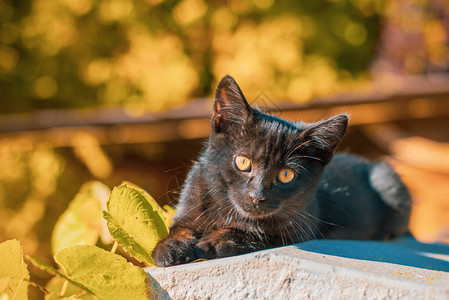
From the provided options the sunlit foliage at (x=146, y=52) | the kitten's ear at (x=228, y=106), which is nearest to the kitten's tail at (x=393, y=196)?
the kitten's ear at (x=228, y=106)

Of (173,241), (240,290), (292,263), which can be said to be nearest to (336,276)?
(292,263)

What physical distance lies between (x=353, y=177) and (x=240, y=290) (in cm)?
133

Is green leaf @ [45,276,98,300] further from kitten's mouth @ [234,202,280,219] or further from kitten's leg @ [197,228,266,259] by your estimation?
kitten's mouth @ [234,202,280,219]

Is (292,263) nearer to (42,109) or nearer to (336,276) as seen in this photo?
(336,276)

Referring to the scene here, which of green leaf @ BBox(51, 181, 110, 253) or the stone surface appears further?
green leaf @ BBox(51, 181, 110, 253)

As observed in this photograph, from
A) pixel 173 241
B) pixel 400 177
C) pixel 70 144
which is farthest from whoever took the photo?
pixel 70 144

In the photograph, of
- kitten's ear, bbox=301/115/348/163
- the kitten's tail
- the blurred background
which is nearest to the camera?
kitten's ear, bbox=301/115/348/163

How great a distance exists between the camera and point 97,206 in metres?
1.25

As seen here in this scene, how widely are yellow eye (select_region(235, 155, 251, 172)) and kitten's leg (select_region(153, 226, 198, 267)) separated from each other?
26 cm

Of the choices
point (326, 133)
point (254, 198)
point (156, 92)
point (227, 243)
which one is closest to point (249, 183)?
point (254, 198)

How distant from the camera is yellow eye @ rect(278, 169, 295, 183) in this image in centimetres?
140

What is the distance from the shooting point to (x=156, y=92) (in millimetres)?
4285

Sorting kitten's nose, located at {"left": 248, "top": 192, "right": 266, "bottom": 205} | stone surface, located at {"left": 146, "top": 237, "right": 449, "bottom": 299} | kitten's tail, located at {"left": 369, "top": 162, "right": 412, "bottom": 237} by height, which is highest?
kitten's nose, located at {"left": 248, "top": 192, "right": 266, "bottom": 205}

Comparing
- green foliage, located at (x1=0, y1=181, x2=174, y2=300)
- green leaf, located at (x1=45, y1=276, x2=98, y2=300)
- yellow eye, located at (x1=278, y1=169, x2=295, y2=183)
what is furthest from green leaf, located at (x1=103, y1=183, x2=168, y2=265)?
A: yellow eye, located at (x1=278, y1=169, x2=295, y2=183)
